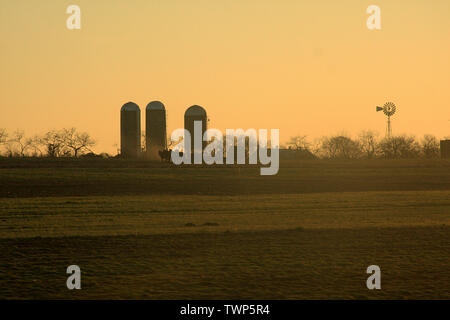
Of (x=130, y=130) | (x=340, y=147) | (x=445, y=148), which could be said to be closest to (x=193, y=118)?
Result: (x=130, y=130)

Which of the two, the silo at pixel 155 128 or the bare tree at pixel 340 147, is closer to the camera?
the silo at pixel 155 128

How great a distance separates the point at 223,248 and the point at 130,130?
57451mm

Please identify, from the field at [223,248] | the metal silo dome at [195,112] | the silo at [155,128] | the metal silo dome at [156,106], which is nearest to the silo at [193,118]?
the metal silo dome at [195,112]

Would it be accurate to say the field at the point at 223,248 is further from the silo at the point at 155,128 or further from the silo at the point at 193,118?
the silo at the point at 193,118

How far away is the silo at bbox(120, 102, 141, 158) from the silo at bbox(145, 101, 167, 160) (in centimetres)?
114

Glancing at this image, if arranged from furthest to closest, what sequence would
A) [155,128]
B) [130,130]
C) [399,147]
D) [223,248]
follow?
[399,147] → [130,130] → [155,128] → [223,248]

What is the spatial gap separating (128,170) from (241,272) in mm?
40722

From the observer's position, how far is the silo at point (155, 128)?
223 ft

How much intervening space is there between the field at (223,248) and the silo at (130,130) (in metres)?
37.4

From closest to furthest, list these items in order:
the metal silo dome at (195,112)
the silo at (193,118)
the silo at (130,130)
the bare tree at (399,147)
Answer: the silo at (193,118), the metal silo dome at (195,112), the silo at (130,130), the bare tree at (399,147)

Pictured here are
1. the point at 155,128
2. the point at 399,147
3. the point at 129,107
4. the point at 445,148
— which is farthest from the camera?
the point at 399,147

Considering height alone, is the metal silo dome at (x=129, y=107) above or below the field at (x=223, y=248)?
above

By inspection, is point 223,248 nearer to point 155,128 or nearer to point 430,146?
point 155,128

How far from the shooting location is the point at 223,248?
42.6 ft
